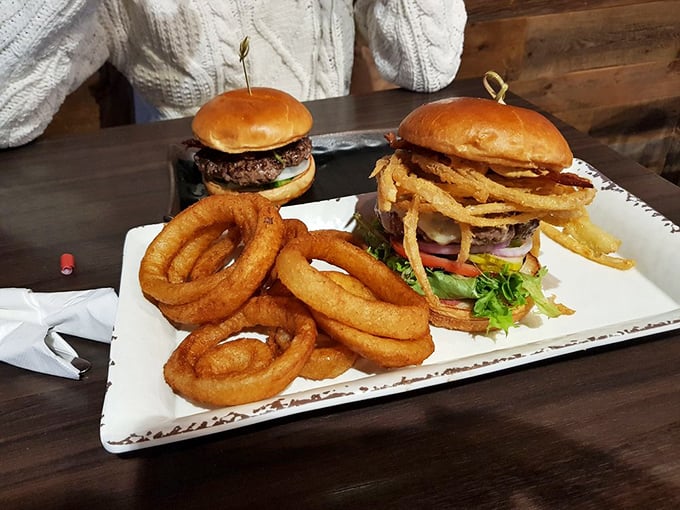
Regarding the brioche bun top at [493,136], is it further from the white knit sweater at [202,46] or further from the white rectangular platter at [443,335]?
the white knit sweater at [202,46]

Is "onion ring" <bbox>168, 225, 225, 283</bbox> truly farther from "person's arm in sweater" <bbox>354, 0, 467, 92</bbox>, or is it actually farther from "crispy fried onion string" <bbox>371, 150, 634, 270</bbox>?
"person's arm in sweater" <bbox>354, 0, 467, 92</bbox>

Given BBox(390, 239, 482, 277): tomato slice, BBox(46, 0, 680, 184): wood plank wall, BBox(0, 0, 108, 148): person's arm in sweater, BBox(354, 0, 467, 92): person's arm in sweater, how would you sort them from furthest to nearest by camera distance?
BBox(46, 0, 680, 184): wood plank wall < BBox(354, 0, 467, 92): person's arm in sweater < BBox(0, 0, 108, 148): person's arm in sweater < BBox(390, 239, 482, 277): tomato slice

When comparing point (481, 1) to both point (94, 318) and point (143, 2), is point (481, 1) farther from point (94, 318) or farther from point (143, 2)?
point (94, 318)

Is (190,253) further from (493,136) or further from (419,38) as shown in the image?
(419,38)

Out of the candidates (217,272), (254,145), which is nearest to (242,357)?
(217,272)

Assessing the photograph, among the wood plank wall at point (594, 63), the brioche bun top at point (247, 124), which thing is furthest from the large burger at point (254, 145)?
the wood plank wall at point (594, 63)

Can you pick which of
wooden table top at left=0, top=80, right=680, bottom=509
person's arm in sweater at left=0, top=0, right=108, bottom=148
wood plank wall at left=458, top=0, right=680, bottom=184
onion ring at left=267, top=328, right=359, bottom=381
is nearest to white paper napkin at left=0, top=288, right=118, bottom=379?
wooden table top at left=0, top=80, right=680, bottom=509

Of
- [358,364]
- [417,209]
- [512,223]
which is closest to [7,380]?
[358,364]
